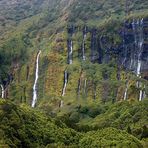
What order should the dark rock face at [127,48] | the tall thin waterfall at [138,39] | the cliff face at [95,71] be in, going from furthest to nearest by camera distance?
the dark rock face at [127,48], the tall thin waterfall at [138,39], the cliff face at [95,71]

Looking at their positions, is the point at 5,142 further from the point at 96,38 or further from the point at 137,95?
the point at 96,38

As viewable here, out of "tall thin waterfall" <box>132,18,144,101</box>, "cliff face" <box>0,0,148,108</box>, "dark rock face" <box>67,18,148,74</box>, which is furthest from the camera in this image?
"dark rock face" <box>67,18,148,74</box>

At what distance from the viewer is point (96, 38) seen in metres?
198

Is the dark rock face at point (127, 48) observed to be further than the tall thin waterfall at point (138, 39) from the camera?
Yes

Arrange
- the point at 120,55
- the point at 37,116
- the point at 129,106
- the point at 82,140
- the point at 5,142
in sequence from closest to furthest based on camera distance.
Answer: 1. the point at 5,142
2. the point at 82,140
3. the point at 37,116
4. the point at 129,106
5. the point at 120,55

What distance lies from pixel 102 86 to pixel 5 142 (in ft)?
355

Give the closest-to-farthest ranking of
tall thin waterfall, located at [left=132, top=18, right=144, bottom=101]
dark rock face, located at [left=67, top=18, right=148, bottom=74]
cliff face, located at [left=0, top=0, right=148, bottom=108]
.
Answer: cliff face, located at [left=0, top=0, right=148, bottom=108]
tall thin waterfall, located at [left=132, top=18, right=144, bottom=101]
dark rock face, located at [left=67, top=18, right=148, bottom=74]

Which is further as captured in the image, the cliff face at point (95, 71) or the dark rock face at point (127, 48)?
the dark rock face at point (127, 48)

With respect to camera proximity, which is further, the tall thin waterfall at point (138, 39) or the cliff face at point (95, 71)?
the tall thin waterfall at point (138, 39)

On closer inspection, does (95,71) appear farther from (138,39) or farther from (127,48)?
(138,39)

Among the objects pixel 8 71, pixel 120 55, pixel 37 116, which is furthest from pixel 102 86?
pixel 37 116

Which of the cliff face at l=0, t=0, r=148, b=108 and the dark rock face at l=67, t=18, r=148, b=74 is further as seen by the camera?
the dark rock face at l=67, t=18, r=148, b=74

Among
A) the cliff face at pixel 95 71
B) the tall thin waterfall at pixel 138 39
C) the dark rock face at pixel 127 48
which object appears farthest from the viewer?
the dark rock face at pixel 127 48

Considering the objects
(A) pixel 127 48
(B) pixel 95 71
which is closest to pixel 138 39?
(A) pixel 127 48
